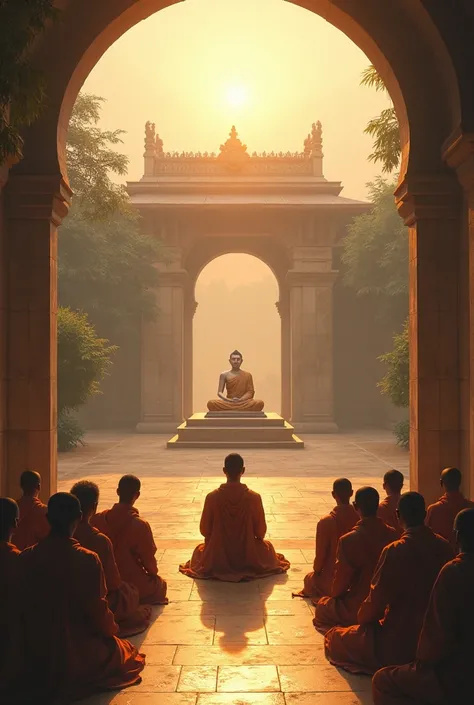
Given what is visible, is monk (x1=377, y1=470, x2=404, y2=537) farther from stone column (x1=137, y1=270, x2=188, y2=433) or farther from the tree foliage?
stone column (x1=137, y1=270, x2=188, y2=433)

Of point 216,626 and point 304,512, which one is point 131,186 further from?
point 216,626

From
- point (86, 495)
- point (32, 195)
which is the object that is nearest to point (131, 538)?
point (86, 495)

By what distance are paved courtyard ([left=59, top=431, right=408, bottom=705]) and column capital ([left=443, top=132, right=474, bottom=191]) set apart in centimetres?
412

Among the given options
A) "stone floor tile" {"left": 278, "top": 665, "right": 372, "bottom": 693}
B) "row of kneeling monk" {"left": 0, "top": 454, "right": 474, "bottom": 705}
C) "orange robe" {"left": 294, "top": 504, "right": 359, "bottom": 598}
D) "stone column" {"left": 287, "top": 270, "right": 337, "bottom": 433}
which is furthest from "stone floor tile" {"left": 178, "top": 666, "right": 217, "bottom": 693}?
"stone column" {"left": 287, "top": 270, "right": 337, "bottom": 433}

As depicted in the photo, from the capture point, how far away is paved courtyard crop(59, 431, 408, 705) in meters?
4.56

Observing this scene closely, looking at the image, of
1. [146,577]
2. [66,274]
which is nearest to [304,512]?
[146,577]

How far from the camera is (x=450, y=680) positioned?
13.3 ft

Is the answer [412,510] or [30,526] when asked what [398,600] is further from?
[30,526]

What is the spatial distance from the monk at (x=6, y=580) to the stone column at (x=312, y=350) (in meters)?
24.3

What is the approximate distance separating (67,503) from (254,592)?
3.01 meters

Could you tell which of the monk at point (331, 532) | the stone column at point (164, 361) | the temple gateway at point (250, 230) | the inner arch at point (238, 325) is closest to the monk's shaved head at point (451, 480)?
the monk at point (331, 532)

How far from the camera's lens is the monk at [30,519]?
6027 millimetres

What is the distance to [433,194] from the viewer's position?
27.1 ft

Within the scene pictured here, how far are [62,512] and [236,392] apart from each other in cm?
1915
